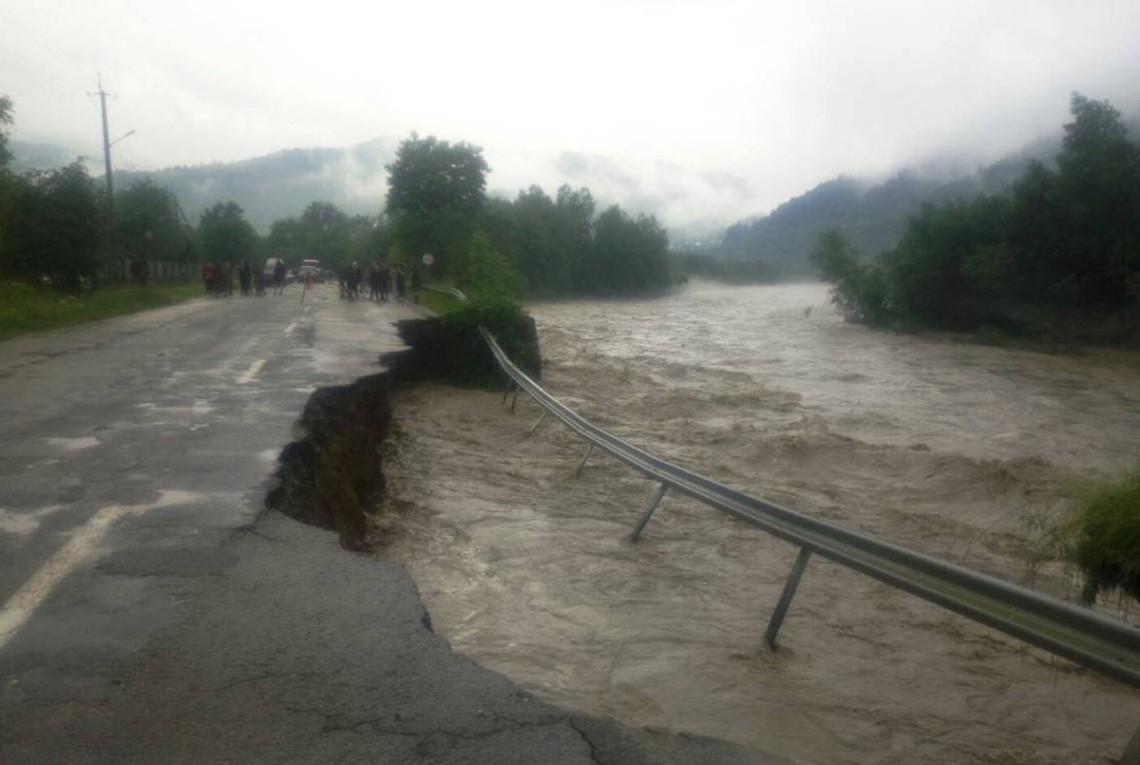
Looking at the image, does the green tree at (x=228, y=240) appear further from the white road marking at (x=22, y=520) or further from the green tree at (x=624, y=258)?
the white road marking at (x=22, y=520)

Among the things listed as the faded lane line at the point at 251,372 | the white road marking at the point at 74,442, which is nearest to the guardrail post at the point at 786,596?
the white road marking at the point at 74,442

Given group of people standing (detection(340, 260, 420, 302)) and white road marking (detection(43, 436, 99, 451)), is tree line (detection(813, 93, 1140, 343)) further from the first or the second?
white road marking (detection(43, 436, 99, 451))

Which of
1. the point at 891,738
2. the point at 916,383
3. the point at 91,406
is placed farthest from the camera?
the point at 916,383

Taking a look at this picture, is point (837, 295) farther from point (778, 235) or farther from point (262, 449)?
point (778, 235)

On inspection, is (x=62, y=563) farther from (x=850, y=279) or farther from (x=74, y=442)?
(x=850, y=279)

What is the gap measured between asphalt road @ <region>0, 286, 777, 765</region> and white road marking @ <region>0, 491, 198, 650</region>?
2cm

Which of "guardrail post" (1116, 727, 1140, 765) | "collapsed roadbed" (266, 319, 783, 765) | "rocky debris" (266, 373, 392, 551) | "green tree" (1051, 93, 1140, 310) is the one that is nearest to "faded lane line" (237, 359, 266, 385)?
"rocky debris" (266, 373, 392, 551)

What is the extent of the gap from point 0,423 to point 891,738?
9.24m

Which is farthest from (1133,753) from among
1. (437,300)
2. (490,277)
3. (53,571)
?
(437,300)

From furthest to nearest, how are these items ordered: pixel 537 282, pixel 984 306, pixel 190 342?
pixel 537 282, pixel 984 306, pixel 190 342

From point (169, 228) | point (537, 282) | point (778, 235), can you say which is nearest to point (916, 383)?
point (169, 228)

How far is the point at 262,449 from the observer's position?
9.80m

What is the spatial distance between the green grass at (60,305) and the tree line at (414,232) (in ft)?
6.45

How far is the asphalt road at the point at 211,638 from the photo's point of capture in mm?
4051
